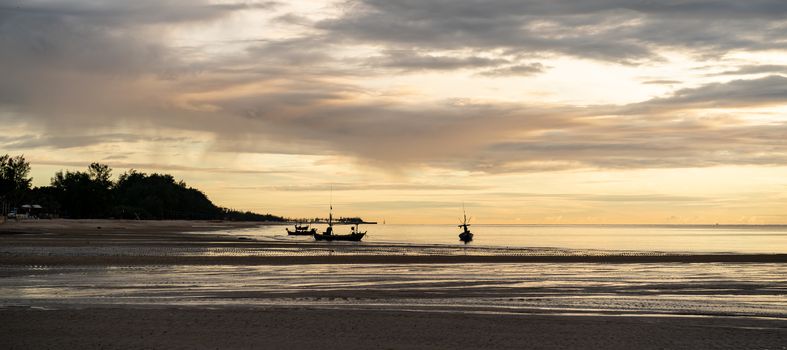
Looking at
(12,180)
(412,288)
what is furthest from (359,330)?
(12,180)

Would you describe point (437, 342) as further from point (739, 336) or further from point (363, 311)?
point (739, 336)

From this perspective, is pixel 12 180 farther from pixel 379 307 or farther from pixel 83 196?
pixel 379 307

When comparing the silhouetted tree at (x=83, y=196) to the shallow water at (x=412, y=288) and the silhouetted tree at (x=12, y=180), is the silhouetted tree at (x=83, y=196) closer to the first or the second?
the silhouetted tree at (x=12, y=180)

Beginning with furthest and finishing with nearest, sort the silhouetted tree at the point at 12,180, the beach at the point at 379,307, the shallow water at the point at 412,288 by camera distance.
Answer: the silhouetted tree at the point at 12,180 → the shallow water at the point at 412,288 → the beach at the point at 379,307

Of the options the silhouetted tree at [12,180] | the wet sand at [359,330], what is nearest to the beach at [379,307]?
the wet sand at [359,330]

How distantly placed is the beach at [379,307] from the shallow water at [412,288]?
0.24 feet

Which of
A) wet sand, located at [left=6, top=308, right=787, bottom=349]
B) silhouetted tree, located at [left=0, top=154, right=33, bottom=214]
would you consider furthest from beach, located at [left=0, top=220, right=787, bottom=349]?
silhouetted tree, located at [left=0, top=154, right=33, bottom=214]

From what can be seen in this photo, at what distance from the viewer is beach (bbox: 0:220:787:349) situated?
17828mm

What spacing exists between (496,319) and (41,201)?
630 ft

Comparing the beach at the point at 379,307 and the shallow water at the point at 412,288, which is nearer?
the beach at the point at 379,307

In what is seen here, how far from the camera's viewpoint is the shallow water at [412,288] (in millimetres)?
24328

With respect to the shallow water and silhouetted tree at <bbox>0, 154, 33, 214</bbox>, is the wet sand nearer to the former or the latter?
the shallow water

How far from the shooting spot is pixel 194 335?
1791cm

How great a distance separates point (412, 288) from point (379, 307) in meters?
6.66
